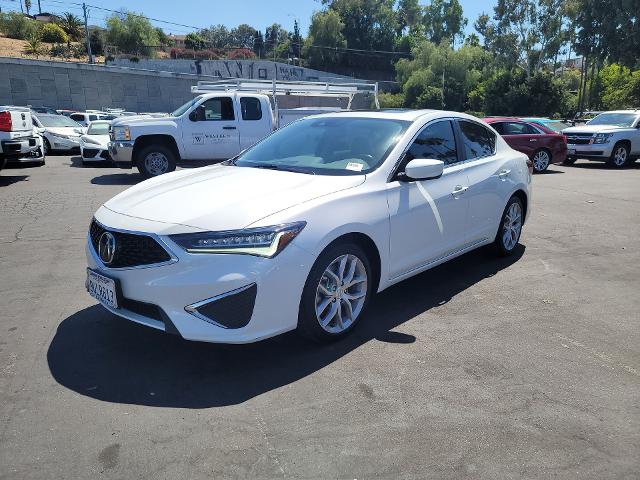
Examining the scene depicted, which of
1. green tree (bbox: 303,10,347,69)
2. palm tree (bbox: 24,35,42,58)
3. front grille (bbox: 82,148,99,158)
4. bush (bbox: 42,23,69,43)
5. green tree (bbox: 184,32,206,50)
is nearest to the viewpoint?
front grille (bbox: 82,148,99,158)

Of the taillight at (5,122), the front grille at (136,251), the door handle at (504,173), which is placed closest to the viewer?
the front grille at (136,251)

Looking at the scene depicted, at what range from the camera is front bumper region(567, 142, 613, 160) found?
16344 millimetres

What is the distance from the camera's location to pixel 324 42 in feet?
304

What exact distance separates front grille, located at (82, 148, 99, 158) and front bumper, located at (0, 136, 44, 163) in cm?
284

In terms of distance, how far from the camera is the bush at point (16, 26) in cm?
6862

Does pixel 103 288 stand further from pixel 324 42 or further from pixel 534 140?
pixel 324 42

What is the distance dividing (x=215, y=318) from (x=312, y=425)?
88 centimetres

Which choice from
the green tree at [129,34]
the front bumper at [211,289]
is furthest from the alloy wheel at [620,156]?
the green tree at [129,34]

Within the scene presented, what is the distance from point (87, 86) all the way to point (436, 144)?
36.8 m

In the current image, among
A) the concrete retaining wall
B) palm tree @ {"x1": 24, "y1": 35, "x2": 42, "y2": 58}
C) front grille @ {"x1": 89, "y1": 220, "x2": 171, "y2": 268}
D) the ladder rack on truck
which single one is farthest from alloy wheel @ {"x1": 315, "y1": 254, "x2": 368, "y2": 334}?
palm tree @ {"x1": 24, "y1": 35, "x2": 42, "y2": 58}

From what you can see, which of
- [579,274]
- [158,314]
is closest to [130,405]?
[158,314]

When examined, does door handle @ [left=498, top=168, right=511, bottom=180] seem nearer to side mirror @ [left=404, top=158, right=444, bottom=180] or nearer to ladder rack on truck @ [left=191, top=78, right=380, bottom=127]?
side mirror @ [left=404, top=158, right=444, bottom=180]

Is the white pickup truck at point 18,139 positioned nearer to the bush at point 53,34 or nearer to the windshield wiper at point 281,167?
the windshield wiper at point 281,167

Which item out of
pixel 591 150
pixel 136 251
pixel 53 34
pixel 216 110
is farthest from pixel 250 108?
pixel 53 34
